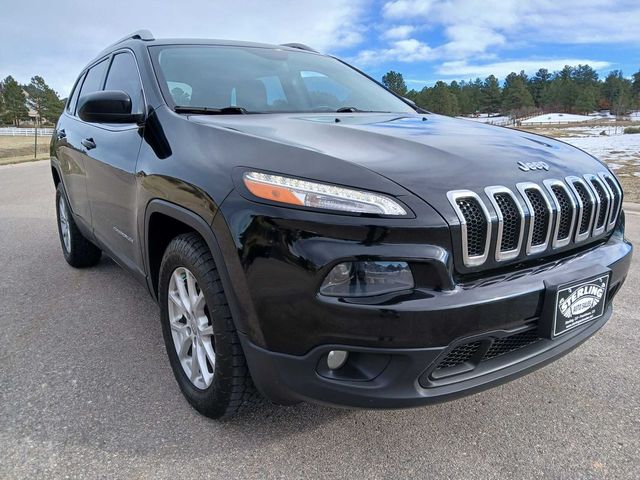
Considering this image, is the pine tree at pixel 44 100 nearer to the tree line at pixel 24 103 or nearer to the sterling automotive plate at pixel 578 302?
the tree line at pixel 24 103

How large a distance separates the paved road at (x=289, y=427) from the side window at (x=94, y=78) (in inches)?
74.8

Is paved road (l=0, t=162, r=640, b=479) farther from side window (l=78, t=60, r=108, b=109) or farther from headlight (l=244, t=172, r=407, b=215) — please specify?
side window (l=78, t=60, r=108, b=109)

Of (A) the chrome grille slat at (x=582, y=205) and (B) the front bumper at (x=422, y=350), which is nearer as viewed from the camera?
(B) the front bumper at (x=422, y=350)

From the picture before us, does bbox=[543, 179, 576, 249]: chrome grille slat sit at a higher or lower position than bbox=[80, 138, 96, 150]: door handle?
lower

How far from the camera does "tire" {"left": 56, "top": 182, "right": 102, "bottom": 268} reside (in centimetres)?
424

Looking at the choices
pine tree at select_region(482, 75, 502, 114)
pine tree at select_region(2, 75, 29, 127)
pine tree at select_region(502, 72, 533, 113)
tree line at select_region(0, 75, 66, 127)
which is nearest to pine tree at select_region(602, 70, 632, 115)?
pine tree at select_region(502, 72, 533, 113)

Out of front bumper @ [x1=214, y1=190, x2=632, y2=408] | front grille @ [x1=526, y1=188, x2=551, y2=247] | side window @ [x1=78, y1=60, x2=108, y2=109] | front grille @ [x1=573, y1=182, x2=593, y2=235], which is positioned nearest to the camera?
front bumper @ [x1=214, y1=190, x2=632, y2=408]

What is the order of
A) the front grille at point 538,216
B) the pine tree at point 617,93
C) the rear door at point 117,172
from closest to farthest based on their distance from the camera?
the front grille at point 538,216, the rear door at point 117,172, the pine tree at point 617,93

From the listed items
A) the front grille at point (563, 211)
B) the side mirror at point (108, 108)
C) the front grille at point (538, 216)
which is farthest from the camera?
the side mirror at point (108, 108)

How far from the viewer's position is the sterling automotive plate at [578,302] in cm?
186

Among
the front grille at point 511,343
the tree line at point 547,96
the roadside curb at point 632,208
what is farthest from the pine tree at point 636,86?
the front grille at point 511,343

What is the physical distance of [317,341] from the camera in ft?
5.47

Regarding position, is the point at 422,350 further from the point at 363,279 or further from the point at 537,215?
the point at 537,215

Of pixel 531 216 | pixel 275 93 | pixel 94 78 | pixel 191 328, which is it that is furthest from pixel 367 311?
pixel 94 78
